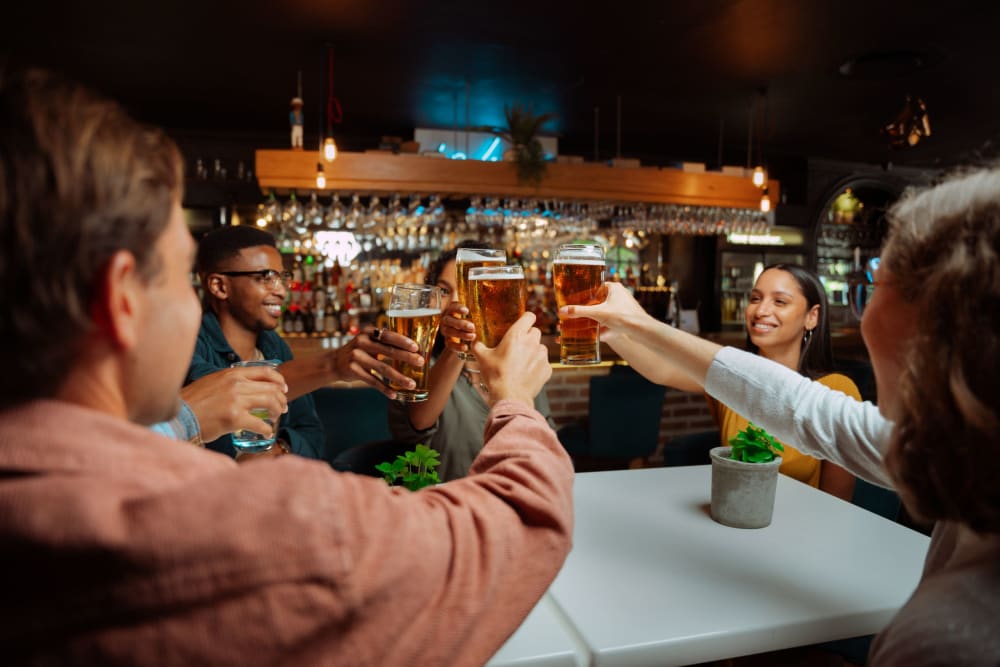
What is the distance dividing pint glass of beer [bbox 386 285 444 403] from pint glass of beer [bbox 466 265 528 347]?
0.34 ft

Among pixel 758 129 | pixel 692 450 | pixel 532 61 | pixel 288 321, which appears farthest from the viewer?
pixel 758 129

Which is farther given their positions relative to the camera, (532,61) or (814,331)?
(532,61)

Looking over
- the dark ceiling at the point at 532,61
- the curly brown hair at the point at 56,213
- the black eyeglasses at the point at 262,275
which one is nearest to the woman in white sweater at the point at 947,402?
the curly brown hair at the point at 56,213

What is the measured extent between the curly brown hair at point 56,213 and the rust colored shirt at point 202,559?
0.17ft

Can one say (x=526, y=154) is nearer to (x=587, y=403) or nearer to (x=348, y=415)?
(x=587, y=403)

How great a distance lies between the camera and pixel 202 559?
20.2 inches

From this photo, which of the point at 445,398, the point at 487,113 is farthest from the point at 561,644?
the point at 487,113

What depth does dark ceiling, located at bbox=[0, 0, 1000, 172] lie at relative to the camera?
3.67 meters

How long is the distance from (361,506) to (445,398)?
153 cm

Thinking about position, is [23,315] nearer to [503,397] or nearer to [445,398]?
[503,397]

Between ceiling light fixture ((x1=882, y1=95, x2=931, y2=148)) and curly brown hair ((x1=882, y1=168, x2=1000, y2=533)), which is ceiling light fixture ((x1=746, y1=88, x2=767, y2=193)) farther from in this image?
curly brown hair ((x1=882, y1=168, x2=1000, y2=533))

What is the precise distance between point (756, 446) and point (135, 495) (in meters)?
1.22

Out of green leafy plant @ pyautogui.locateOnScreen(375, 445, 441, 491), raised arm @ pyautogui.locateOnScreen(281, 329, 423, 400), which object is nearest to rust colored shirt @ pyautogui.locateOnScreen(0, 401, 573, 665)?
green leafy plant @ pyautogui.locateOnScreen(375, 445, 441, 491)

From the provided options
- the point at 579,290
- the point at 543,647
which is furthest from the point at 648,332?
the point at 543,647
